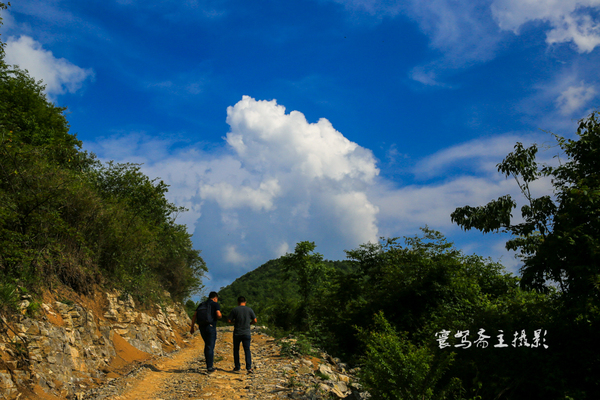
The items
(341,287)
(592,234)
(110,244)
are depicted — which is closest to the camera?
(592,234)

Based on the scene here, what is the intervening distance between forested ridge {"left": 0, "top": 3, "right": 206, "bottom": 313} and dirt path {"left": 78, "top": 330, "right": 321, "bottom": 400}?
297cm

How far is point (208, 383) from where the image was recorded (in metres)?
7.96

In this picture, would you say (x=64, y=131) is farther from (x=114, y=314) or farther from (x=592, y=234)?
(x=592, y=234)

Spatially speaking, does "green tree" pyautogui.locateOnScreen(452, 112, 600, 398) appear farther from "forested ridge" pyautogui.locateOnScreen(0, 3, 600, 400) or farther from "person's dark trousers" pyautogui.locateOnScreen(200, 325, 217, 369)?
"person's dark trousers" pyautogui.locateOnScreen(200, 325, 217, 369)

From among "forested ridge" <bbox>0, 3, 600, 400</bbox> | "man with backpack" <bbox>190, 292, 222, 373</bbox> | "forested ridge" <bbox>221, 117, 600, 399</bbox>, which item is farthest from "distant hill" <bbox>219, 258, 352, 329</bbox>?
"forested ridge" <bbox>221, 117, 600, 399</bbox>

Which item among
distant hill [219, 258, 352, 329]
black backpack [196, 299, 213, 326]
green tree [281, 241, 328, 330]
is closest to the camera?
black backpack [196, 299, 213, 326]

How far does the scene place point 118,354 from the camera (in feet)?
34.9

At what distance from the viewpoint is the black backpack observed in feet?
31.6

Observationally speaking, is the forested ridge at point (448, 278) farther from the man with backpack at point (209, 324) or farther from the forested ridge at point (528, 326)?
the man with backpack at point (209, 324)

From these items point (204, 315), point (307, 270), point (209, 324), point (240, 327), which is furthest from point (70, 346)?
point (307, 270)

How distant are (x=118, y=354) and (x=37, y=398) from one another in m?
4.51

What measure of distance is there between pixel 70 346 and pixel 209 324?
11.2ft

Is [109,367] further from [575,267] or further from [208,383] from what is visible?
[575,267]

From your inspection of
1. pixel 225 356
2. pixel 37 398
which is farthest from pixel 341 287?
pixel 37 398
